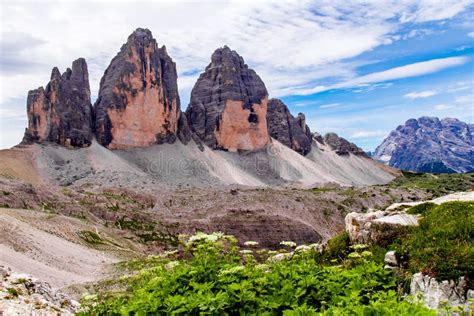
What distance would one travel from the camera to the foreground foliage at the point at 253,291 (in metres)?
8.39

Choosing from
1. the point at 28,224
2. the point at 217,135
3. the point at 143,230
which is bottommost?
the point at 143,230

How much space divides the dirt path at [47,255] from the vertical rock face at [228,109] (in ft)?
455

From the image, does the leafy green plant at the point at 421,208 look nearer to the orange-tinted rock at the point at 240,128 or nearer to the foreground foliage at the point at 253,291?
the foreground foliage at the point at 253,291

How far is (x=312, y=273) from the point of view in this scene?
424 inches

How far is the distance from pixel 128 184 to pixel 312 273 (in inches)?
4690

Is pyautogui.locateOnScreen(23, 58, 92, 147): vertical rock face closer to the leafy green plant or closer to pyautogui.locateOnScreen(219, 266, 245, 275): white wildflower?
the leafy green plant

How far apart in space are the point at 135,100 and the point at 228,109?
4241 cm

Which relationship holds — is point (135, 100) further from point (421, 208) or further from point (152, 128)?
point (421, 208)

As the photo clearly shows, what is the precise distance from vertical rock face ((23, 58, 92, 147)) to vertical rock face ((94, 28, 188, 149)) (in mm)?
8019

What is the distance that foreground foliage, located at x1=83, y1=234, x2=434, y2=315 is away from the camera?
27.5 feet

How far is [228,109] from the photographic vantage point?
187750 mm

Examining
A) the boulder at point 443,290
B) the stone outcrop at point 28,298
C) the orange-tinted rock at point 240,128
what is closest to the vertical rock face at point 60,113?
the orange-tinted rock at point 240,128

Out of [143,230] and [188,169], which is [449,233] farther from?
[188,169]

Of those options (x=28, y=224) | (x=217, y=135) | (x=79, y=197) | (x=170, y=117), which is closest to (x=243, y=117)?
(x=217, y=135)
